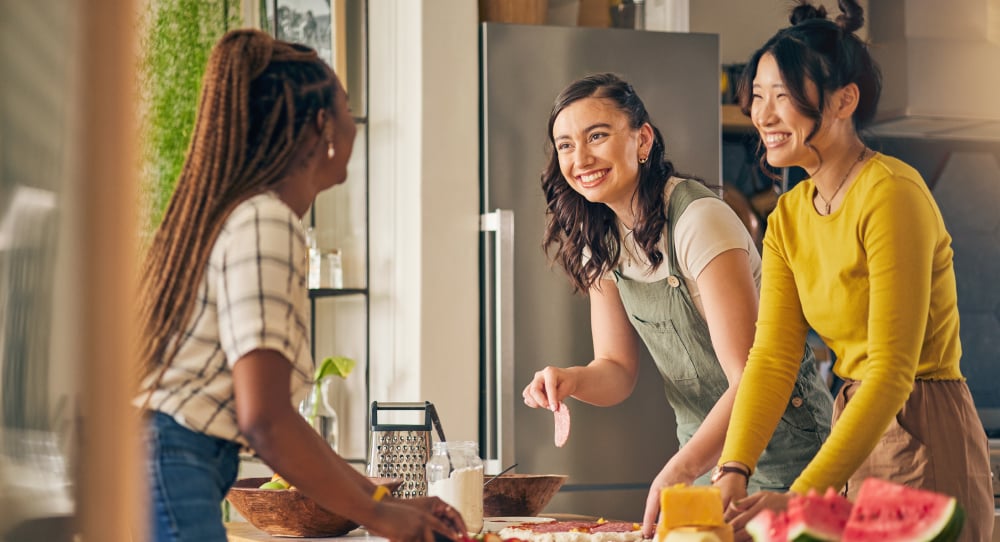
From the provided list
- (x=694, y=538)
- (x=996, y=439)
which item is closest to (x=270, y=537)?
(x=694, y=538)

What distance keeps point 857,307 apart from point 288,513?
90 centimetres

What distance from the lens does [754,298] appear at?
75.9 inches

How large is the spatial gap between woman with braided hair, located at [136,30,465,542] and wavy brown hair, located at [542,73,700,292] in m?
1.04

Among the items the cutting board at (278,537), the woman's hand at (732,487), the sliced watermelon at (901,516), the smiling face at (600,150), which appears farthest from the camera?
the smiling face at (600,150)

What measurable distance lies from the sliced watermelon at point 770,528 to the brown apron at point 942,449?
577mm

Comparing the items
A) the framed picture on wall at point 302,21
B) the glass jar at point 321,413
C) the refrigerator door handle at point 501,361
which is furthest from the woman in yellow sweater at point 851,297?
the framed picture on wall at point 302,21

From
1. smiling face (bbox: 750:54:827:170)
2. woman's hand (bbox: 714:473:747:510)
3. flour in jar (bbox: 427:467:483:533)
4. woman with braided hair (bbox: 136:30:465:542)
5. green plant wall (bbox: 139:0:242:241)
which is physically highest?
green plant wall (bbox: 139:0:242:241)

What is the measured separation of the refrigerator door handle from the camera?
3.17 meters

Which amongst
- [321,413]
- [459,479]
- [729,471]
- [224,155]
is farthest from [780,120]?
[321,413]

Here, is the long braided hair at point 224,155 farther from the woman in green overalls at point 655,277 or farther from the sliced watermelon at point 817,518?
the woman in green overalls at point 655,277

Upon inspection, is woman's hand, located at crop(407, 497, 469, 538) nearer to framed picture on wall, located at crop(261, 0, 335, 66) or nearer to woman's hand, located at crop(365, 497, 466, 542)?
woman's hand, located at crop(365, 497, 466, 542)

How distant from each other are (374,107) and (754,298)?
1.93m

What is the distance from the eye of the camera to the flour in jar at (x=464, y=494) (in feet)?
5.69

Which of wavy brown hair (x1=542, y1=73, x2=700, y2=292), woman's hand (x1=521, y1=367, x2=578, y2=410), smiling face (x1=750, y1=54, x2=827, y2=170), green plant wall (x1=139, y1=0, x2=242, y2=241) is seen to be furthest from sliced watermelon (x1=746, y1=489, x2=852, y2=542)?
green plant wall (x1=139, y1=0, x2=242, y2=241)
